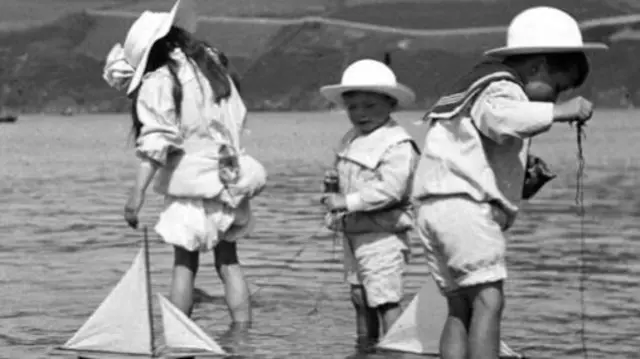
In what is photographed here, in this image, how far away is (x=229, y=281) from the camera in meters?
8.53

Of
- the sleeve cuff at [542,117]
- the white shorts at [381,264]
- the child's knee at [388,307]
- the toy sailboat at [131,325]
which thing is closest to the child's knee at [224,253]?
the white shorts at [381,264]

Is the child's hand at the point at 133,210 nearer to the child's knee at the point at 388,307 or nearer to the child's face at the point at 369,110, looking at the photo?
the child's face at the point at 369,110

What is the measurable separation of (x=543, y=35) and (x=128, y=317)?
2342mm

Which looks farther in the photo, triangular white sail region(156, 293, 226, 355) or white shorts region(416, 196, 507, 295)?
triangular white sail region(156, 293, 226, 355)

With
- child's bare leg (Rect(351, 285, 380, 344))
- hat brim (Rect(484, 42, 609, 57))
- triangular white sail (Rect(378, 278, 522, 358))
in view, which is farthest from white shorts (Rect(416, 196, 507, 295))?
child's bare leg (Rect(351, 285, 380, 344))

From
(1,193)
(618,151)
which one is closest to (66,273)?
(1,193)

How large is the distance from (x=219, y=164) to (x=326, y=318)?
5.83 feet

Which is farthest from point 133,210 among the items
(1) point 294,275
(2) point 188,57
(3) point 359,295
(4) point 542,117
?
(1) point 294,275

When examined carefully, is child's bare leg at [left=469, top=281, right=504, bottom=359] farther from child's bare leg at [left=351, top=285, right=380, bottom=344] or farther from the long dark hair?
the long dark hair

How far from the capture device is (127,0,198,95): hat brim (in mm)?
7980

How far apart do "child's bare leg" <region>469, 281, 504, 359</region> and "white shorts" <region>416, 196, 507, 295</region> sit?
6 centimetres

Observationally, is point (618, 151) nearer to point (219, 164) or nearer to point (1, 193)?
point (1, 193)

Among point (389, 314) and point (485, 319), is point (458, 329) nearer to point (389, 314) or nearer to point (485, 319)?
point (485, 319)

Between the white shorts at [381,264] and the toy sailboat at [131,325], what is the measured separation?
96 cm
